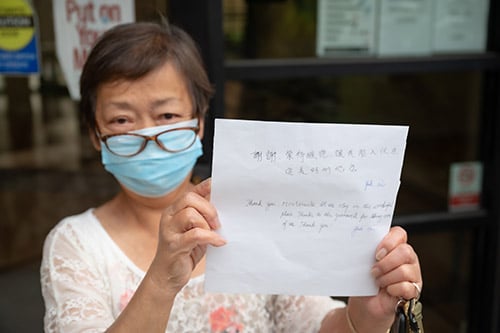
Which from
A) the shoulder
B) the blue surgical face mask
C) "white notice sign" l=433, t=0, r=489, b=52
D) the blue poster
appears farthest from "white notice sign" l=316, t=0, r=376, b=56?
the shoulder

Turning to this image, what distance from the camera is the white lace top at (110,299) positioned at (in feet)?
4.33

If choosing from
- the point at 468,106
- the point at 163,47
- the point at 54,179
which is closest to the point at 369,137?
the point at 163,47

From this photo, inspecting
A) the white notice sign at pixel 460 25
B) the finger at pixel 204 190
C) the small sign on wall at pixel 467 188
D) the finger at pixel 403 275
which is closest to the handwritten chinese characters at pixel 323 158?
the finger at pixel 204 190

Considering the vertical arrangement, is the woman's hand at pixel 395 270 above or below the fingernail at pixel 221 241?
below

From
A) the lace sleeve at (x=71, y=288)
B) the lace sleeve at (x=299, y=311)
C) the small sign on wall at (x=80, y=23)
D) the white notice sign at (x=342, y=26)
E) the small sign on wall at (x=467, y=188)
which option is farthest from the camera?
the small sign on wall at (x=467, y=188)

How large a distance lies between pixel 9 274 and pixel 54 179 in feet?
3.02

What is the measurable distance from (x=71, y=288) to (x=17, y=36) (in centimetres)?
137

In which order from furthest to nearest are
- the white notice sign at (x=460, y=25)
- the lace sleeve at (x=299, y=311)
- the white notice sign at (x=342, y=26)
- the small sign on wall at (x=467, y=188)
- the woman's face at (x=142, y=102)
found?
1. the small sign on wall at (x=467, y=188)
2. the white notice sign at (x=460, y=25)
3. the white notice sign at (x=342, y=26)
4. the lace sleeve at (x=299, y=311)
5. the woman's face at (x=142, y=102)

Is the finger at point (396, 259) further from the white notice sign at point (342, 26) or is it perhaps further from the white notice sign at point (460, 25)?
the white notice sign at point (460, 25)

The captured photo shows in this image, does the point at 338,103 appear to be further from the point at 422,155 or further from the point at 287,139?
the point at 287,139

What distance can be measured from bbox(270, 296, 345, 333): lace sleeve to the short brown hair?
51 centimetres

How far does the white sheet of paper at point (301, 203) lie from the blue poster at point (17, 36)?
1.55 metres

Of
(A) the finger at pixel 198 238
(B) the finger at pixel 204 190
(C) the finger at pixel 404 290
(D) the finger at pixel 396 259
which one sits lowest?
(C) the finger at pixel 404 290

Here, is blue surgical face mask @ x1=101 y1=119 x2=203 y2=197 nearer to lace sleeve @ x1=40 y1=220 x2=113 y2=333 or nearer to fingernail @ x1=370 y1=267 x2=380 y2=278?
lace sleeve @ x1=40 y1=220 x2=113 y2=333
